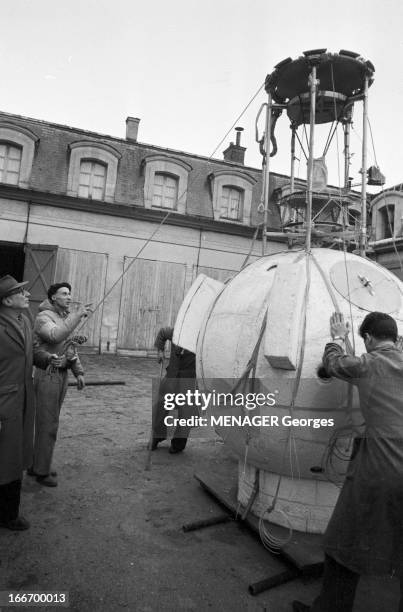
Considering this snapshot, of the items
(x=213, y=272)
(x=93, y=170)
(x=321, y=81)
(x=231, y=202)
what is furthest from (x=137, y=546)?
(x=231, y=202)

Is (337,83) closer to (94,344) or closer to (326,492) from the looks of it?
(326,492)

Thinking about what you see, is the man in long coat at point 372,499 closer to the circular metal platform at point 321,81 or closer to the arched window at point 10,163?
the circular metal platform at point 321,81

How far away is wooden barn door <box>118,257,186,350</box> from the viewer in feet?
48.2

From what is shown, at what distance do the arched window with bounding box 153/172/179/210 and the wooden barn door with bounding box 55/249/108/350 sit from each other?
2.95 m

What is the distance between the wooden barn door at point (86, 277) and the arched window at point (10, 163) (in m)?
2.84

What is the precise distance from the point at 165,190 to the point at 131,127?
352cm

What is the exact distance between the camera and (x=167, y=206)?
15.5 m

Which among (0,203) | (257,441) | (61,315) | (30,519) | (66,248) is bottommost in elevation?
(30,519)

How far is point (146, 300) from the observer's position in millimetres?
14852

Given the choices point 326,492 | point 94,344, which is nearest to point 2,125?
point 94,344

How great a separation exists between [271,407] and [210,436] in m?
3.24

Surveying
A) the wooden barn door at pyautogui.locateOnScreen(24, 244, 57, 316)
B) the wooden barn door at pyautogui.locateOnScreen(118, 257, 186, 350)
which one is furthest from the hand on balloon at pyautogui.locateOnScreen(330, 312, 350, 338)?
the wooden barn door at pyautogui.locateOnScreen(118, 257, 186, 350)

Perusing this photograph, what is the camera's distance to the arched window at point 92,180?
572 inches

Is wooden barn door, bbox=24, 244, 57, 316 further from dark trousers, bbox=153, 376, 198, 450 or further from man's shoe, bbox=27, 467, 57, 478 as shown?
man's shoe, bbox=27, 467, 57, 478
